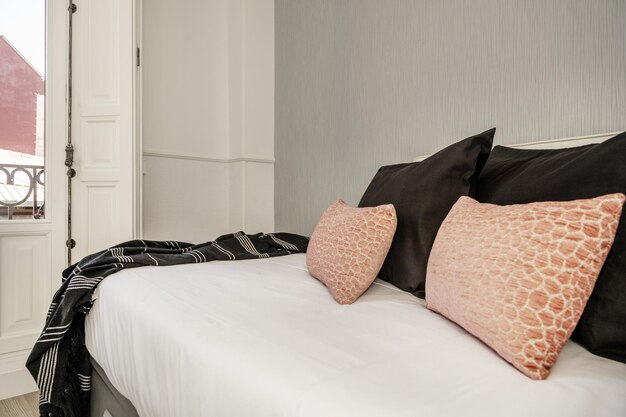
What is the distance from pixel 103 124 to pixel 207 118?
831 millimetres

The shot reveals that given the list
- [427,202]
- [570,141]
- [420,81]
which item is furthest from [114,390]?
[420,81]

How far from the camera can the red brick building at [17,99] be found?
2.03 m

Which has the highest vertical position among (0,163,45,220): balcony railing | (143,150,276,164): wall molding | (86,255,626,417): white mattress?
(143,150,276,164): wall molding

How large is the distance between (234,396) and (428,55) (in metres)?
1.72

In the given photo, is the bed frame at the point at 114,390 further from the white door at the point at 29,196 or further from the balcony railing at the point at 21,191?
the balcony railing at the point at 21,191

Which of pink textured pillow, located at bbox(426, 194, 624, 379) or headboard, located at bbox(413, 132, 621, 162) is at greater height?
headboard, located at bbox(413, 132, 621, 162)

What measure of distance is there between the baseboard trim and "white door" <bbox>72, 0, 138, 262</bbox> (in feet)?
1.91

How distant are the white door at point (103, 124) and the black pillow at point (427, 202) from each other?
1626 mm


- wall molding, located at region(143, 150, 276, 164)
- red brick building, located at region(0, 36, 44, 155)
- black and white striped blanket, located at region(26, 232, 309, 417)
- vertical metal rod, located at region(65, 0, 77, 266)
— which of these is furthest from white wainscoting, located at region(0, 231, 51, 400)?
wall molding, located at region(143, 150, 276, 164)

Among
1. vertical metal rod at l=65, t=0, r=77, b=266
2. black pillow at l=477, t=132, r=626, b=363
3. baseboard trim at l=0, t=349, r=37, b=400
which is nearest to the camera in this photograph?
black pillow at l=477, t=132, r=626, b=363

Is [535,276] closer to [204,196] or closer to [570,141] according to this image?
[570,141]

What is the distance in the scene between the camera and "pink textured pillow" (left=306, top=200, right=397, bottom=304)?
41.3 inches

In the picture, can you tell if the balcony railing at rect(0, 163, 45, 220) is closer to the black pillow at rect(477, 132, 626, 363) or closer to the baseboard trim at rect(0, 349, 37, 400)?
the baseboard trim at rect(0, 349, 37, 400)

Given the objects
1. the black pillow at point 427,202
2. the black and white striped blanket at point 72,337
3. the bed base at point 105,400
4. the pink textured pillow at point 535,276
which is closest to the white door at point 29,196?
the black and white striped blanket at point 72,337
